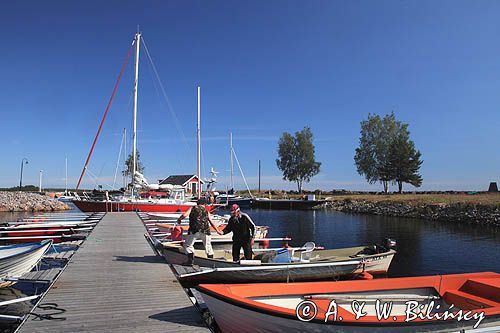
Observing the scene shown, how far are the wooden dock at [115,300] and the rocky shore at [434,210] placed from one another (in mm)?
33859

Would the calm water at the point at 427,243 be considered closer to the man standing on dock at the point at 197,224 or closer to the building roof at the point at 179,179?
the man standing on dock at the point at 197,224

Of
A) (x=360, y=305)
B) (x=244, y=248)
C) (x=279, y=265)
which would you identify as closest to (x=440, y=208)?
(x=279, y=265)

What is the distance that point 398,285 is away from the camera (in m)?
7.70

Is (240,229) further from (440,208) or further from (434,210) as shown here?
(434,210)

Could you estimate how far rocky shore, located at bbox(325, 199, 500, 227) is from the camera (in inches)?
1383

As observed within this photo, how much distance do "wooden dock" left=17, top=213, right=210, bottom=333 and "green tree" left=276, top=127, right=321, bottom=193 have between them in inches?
2883

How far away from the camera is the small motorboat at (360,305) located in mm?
5672

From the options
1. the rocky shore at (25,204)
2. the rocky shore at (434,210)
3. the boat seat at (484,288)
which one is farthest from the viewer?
the rocky shore at (25,204)

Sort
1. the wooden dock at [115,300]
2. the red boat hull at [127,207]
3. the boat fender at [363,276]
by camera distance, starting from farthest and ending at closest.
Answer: the red boat hull at [127,207] < the boat fender at [363,276] < the wooden dock at [115,300]

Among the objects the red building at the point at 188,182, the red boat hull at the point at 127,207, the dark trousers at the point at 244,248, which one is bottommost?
the dark trousers at the point at 244,248

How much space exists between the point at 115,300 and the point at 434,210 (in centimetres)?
4285

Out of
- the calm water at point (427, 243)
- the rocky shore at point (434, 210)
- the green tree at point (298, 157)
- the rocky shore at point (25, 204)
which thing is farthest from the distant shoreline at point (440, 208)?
the rocky shore at point (25, 204)

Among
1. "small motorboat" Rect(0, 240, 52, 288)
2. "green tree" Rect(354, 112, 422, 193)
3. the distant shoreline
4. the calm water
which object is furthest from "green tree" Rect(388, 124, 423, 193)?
"small motorboat" Rect(0, 240, 52, 288)

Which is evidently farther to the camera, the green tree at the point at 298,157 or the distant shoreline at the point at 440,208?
the green tree at the point at 298,157
